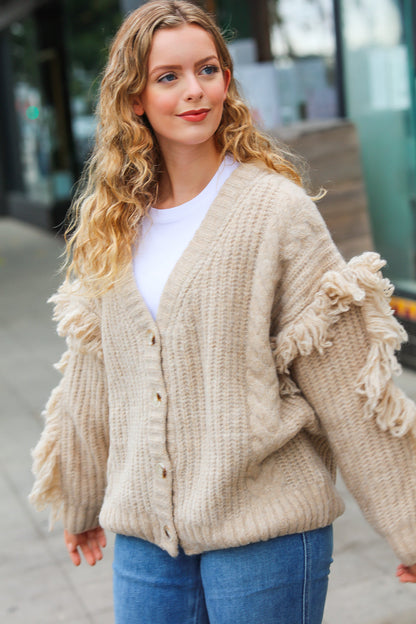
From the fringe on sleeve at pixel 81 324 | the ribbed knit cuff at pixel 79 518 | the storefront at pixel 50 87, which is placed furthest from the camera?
the storefront at pixel 50 87

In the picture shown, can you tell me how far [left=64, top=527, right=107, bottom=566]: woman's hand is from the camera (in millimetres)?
2191

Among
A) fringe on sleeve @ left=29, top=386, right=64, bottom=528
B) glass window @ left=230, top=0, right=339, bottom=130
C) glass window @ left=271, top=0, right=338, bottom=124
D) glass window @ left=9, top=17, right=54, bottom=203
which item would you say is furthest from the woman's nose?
glass window @ left=9, top=17, right=54, bottom=203

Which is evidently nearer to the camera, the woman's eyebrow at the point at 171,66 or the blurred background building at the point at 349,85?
the woman's eyebrow at the point at 171,66

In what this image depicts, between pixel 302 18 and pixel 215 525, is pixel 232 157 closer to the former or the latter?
pixel 215 525

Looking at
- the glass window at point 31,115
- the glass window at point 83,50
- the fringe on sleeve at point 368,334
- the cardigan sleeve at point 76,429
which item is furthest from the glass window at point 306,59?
the glass window at point 31,115

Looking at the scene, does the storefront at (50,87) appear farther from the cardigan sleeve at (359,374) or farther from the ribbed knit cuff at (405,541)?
the ribbed knit cuff at (405,541)

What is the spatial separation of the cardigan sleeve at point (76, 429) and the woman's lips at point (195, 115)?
48 centimetres

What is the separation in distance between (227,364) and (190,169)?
1.41ft

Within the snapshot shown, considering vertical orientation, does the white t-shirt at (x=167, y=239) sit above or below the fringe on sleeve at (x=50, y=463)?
above

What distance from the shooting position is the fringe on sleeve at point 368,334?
67.2 inches

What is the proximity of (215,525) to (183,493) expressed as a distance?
0.10 meters

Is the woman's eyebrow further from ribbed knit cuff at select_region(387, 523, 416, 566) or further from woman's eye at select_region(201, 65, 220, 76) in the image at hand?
ribbed knit cuff at select_region(387, 523, 416, 566)

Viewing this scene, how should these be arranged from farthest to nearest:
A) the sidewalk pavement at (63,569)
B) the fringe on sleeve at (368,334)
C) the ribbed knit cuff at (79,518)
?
the sidewalk pavement at (63,569), the ribbed knit cuff at (79,518), the fringe on sleeve at (368,334)

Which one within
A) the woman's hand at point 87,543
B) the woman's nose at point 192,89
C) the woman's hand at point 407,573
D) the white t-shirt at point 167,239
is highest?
the woman's nose at point 192,89
